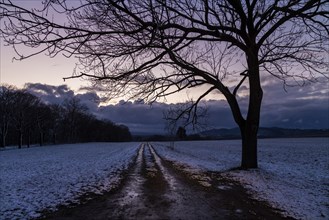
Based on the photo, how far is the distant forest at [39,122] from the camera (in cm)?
6291

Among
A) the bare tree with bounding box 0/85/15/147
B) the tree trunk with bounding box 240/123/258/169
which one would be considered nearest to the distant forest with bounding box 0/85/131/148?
the bare tree with bounding box 0/85/15/147

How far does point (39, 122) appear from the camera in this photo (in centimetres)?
7800

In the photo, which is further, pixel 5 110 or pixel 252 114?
pixel 5 110

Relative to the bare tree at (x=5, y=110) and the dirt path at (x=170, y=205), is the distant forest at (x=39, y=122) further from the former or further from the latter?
the dirt path at (x=170, y=205)

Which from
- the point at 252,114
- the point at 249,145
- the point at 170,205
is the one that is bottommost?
the point at 170,205

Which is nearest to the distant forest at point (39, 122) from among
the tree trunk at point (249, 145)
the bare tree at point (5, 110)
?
the bare tree at point (5, 110)

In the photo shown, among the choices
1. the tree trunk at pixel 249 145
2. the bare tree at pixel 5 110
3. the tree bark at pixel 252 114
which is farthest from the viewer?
the bare tree at pixel 5 110

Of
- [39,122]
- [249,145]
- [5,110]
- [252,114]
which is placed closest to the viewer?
[252,114]

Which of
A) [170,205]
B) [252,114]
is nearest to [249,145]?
[252,114]

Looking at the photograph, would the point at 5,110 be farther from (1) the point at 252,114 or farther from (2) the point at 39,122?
(1) the point at 252,114

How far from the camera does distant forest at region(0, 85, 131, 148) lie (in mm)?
62906

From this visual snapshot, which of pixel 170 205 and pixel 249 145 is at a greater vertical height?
pixel 249 145

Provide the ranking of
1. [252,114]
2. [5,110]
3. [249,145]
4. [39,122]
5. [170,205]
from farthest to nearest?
[39,122] → [5,110] → [249,145] → [252,114] → [170,205]

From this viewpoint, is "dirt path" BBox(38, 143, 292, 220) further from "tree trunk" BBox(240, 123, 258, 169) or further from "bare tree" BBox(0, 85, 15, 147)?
"bare tree" BBox(0, 85, 15, 147)
